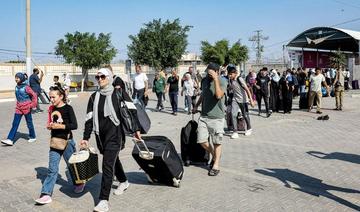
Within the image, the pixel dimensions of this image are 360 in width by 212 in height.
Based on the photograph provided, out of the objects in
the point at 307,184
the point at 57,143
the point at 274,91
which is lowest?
the point at 307,184

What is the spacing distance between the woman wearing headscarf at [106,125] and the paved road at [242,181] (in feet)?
1.41

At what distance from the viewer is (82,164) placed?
17.0 ft

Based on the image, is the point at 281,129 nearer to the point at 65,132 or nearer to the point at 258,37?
the point at 65,132

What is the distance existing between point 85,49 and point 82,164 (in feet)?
119

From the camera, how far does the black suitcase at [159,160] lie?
5.51 metres

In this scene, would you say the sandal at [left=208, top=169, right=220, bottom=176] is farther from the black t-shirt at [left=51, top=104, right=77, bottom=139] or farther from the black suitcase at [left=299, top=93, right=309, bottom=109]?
the black suitcase at [left=299, top=93, right=309, bottom=109]

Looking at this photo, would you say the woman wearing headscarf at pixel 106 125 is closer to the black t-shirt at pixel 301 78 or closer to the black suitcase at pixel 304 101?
the black suitcase at pixel 304 101

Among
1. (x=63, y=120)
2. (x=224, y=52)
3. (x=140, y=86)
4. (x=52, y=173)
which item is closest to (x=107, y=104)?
(x=63, y=120)

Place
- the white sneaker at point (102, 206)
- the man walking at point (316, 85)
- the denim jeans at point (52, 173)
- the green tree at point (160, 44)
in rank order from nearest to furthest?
the white sneaker at point (102, 206) → the denim jeans at point (52, 173) → the man walking at point (316, 85) → the green tree at point (160, 44)

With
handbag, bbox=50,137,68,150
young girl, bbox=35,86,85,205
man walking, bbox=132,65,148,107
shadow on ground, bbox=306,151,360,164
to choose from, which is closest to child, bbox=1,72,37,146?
young girl, bbox=35,86,85,205

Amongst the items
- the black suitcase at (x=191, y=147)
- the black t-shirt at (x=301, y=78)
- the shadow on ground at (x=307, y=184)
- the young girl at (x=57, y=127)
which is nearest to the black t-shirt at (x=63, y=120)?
the young girl at (x=57, y=127)

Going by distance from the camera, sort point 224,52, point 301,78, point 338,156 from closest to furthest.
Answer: point 338,156
point 301,78
point 224,52

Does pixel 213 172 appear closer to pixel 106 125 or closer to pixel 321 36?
pixel 106 125

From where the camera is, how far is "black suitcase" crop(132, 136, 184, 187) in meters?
5.51
